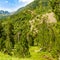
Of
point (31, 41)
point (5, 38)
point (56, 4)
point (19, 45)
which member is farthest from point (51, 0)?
point (31, 41)

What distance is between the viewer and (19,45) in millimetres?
56281

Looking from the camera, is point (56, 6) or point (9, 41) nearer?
point (56, 6)

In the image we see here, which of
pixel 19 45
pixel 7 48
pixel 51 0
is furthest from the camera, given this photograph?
pixel 7 48

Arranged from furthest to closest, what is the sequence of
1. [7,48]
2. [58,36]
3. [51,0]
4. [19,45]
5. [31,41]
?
[31,41] < [7,48] < [19,45] < [58,36] < [51,0]

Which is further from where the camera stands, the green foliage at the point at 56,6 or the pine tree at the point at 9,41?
the pine tree at the point at 9,41

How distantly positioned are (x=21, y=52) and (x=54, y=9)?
882 inches

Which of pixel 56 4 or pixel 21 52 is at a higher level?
pixel 56 4

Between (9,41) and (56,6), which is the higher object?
(56,6)

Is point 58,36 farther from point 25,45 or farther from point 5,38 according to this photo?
point 5,38

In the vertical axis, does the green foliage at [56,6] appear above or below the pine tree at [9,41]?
above

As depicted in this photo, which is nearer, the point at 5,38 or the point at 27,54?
the point at 27,54

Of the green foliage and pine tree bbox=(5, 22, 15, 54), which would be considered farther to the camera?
pine tree bbox=(5, 22, 15, 54)

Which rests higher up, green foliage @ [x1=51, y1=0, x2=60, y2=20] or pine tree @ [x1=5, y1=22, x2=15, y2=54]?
green foliage @ [x1=51, y1=0, x2=60, y2=20]

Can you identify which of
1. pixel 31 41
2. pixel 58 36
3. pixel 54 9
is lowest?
pixel 31 41
